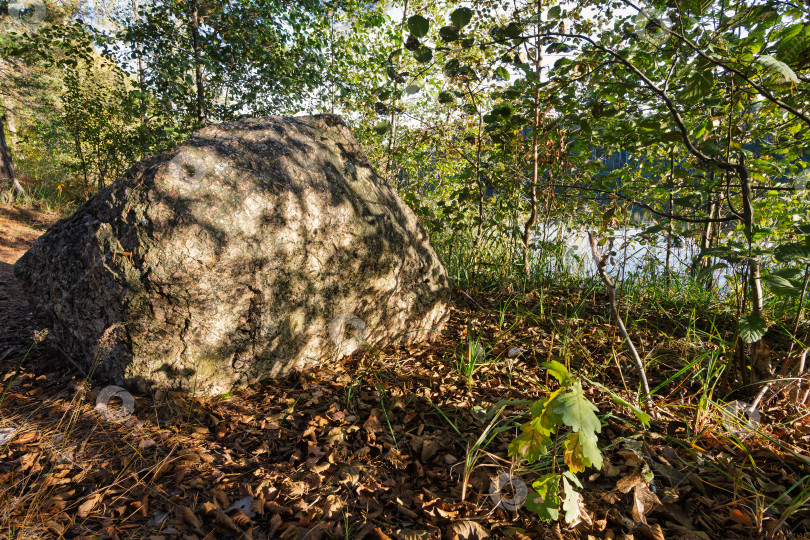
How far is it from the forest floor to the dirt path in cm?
20

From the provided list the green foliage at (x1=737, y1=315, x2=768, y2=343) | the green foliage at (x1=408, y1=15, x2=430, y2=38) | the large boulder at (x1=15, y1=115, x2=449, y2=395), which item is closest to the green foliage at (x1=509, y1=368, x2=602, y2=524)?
the green foliage at (x1=737, y1=315, x2=768, y2=343)

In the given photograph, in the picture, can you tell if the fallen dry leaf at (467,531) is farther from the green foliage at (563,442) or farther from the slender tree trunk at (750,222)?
the slender tree trunk at (750,222)

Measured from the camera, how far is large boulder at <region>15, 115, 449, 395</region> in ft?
6.36

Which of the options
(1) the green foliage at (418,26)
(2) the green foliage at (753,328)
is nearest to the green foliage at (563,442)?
(2) the green foliage at (753,328)

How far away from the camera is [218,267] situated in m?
2.00

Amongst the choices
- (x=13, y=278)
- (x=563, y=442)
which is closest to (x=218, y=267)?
(x=563, y=442)

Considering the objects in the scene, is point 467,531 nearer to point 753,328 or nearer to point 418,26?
point 753,328

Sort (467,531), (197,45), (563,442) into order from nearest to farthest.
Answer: (563,442), (467,531), (197,45)

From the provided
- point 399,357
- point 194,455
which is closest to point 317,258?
point 399,357

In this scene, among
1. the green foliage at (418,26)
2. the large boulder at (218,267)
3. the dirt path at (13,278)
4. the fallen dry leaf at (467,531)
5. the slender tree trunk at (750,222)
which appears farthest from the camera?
the dirt path at (13,278)

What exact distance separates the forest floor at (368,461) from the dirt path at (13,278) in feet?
0.66

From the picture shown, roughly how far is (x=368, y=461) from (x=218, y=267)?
4.13 feet

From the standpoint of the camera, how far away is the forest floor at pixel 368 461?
1387 millimetres

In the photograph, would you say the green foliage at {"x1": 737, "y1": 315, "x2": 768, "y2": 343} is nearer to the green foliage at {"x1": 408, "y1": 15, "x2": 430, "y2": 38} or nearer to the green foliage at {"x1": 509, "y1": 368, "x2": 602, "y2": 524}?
the green foliage at {"x1": 509, "y1": 368, "x2": 602, "y2": 524}
